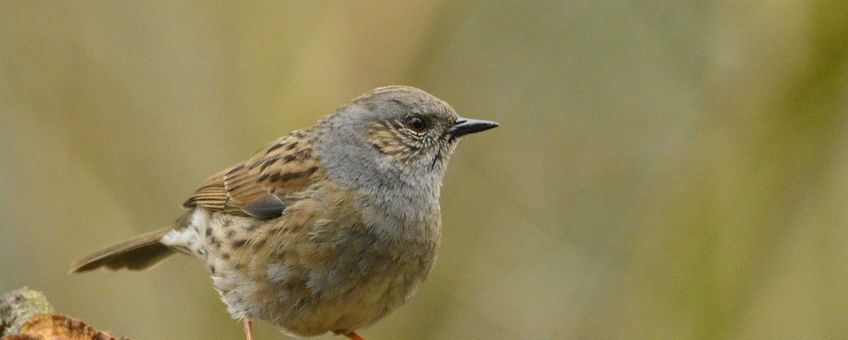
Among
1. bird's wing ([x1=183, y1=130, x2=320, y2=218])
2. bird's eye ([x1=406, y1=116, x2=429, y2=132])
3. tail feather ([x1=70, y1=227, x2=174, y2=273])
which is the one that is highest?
bird's eye ([x1=406, y1=116, x2=429, y2=132])

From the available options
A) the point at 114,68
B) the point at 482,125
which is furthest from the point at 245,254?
the point at 114,68

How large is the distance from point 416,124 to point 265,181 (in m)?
0.79

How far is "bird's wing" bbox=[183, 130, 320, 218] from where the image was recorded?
5297mm

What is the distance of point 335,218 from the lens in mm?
5000

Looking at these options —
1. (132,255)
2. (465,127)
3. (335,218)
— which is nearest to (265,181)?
(335,218)

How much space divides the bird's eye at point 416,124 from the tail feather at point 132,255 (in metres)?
1.48

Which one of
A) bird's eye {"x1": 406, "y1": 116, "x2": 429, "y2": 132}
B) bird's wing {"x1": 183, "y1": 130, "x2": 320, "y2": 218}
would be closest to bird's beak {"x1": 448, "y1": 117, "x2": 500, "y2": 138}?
bird's eye {"x1": 406, "y1": 116, "x2": 429, "y2": 132}

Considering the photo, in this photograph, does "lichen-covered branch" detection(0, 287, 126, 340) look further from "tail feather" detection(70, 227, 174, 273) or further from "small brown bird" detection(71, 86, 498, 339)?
"tail feather" detection(70, 227, 174, 273)

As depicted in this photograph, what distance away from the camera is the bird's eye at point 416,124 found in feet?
17.7

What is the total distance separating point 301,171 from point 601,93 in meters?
2.69

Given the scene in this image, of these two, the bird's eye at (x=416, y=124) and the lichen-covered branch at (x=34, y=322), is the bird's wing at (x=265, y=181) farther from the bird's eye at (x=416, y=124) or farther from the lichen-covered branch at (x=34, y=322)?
the lichen-covered branch at (x=34, y=322)

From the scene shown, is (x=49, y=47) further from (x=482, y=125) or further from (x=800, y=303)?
(x=800, y=303)

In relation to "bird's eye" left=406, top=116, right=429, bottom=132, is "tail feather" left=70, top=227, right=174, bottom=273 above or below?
below

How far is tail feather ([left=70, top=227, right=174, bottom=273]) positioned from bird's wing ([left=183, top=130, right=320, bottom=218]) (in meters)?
0.29
